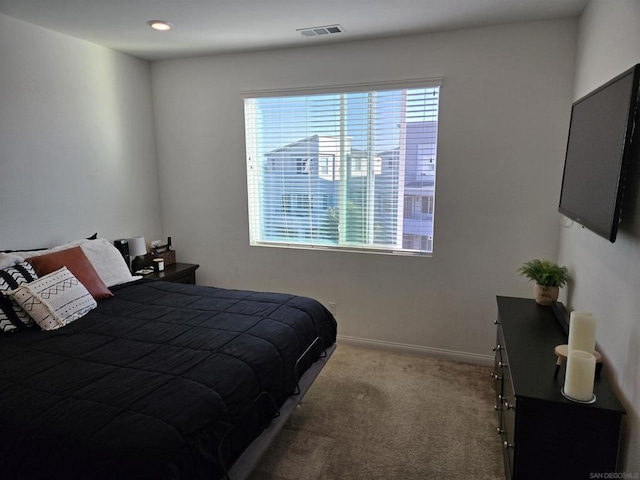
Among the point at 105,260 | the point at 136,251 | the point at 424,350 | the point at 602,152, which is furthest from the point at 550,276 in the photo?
the point at 136,251

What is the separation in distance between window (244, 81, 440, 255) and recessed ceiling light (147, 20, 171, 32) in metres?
0.90

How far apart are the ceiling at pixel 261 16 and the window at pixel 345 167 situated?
467 millimetres

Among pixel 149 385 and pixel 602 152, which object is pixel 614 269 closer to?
pixel 602 152

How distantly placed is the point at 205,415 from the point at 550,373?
149 cm

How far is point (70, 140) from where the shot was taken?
10.5 feet

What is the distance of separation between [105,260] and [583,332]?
10.1 feet

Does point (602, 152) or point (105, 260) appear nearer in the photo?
point (602, 152)

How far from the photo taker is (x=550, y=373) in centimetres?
178

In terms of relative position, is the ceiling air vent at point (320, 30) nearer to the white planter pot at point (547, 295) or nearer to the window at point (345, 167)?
the window at point (345, 167)

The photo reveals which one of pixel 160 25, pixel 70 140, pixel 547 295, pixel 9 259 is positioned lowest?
pixel 547 295

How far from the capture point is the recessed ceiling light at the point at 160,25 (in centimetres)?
283

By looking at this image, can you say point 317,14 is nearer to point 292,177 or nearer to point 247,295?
point 292,177

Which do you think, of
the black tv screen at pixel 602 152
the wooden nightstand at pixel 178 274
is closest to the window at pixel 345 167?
the wooden nightstand at pixel 178 274

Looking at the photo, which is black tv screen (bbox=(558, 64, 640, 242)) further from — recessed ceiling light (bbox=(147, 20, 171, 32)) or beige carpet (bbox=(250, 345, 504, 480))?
recessed ceiling light (bbox=(147, 20, 171, 32))
